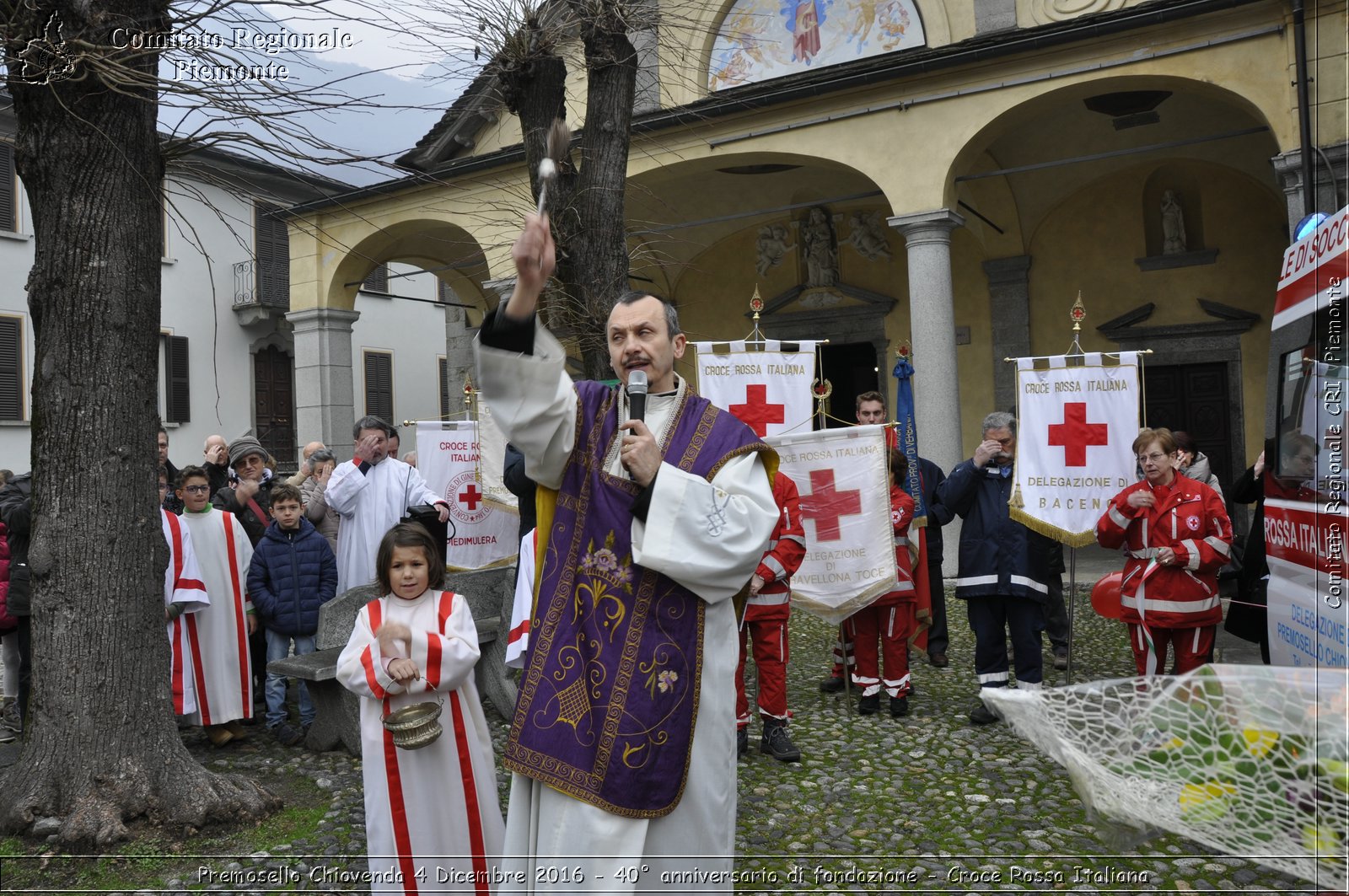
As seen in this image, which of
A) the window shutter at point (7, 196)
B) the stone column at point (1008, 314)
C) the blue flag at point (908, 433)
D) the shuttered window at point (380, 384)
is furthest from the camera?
the shuttered window at point (380, 384)

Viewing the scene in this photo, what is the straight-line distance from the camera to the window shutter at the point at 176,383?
1984cm

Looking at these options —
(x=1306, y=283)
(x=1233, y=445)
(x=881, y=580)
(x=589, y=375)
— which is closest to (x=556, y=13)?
(x=589, y=375)

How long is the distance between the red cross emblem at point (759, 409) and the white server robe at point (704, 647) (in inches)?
200

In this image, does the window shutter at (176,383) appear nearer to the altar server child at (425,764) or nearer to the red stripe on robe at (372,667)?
the red stripe on robe at (372,667)

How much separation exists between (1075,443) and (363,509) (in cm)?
472

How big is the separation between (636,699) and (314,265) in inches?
558

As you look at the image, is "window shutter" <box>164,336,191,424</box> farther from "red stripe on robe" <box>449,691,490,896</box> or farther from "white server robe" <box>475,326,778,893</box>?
"white server robe" <box>475,326,778,893</box>

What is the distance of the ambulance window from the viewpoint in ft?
10.6

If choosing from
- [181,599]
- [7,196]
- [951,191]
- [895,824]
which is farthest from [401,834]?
[7,196]

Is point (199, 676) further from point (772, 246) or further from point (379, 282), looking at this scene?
point (379, 282)

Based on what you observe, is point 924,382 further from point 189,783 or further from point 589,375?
point 189,783

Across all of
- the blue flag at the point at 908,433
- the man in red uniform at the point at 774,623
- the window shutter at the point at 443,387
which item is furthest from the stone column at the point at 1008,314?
the window shutter at the point at 443,387

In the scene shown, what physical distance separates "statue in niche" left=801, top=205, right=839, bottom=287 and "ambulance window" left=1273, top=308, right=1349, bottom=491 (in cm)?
1195

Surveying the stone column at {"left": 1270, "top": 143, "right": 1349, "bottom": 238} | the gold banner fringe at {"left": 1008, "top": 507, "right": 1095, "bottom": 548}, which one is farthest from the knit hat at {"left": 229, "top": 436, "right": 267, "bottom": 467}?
the stone column at {"left": 1270, "top": 143, "right": 1349, "bottom": 238}
